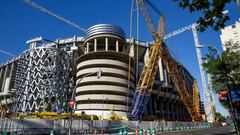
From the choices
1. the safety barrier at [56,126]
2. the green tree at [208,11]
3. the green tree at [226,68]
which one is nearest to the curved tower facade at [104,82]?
the safety barrier at [56,126]

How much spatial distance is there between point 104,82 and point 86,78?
7.07m

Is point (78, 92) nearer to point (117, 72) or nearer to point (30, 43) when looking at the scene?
point (117, 72)

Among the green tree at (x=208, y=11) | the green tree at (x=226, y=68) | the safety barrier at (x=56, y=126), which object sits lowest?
the safety barrier at (x=56, y=126)

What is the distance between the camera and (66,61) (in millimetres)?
79062

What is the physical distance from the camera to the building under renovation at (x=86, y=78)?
64188 millimetres

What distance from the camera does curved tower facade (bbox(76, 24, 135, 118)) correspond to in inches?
2467

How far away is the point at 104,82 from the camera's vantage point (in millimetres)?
64812

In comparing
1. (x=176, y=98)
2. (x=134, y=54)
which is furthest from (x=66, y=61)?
(x=176, y=98)

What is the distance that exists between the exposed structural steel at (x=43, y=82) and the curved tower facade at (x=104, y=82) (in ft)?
28.1

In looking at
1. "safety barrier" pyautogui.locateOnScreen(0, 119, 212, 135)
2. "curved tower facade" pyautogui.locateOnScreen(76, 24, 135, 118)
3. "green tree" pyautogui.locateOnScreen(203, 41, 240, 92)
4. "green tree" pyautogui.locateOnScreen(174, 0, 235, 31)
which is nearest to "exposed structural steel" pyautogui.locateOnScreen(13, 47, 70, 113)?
"curved tower facade" pyautogui.locateOnScreen(76, 24, 135, 118)

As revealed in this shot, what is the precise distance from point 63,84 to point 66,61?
33.5 ft

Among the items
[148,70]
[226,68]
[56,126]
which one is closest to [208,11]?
[226,68]

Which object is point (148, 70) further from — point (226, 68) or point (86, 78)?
point (226, 68)

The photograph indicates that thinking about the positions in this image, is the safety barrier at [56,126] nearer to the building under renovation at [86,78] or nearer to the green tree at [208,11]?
the green tree at [208,11]
